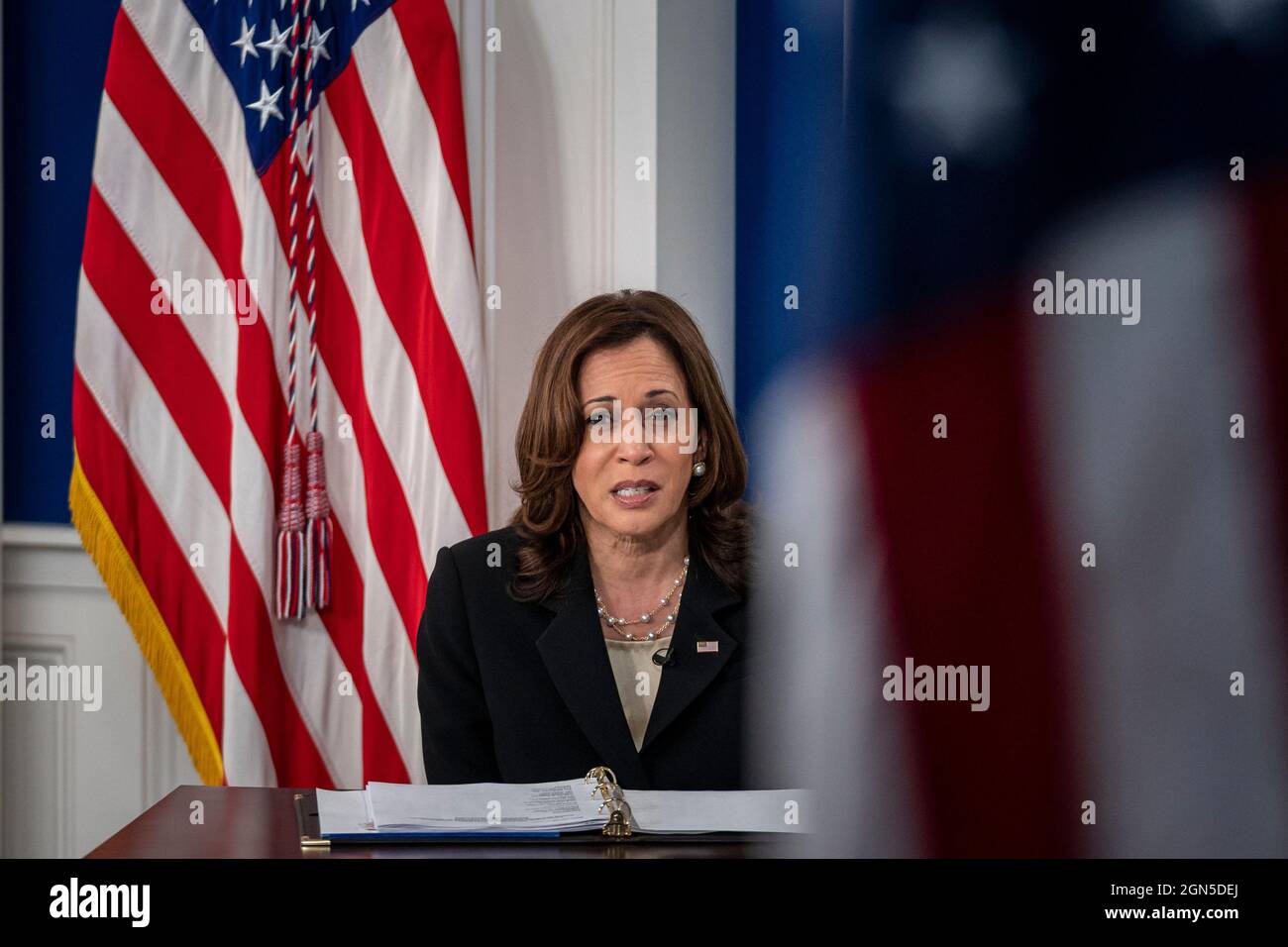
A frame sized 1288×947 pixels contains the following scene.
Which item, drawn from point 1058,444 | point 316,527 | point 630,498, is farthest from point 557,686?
point 1058,444

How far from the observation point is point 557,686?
3.64 ft

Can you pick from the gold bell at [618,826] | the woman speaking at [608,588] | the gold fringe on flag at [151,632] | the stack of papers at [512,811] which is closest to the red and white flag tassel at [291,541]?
the gold fringe on flag at [151,632]

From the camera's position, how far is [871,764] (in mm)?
283

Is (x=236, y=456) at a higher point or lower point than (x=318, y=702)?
higher

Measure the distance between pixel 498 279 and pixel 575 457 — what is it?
413 mm

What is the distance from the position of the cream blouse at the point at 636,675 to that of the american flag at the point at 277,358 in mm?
417

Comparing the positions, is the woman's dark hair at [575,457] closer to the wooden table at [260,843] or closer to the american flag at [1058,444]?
the wooden table at [260,843]

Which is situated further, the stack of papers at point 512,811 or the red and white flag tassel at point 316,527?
the red and white flag tassel at point 316,527

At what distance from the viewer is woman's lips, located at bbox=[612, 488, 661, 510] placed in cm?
111

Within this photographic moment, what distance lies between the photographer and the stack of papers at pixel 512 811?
70 centimetres

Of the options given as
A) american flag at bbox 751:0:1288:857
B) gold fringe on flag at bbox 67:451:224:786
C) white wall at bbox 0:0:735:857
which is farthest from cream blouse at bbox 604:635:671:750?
american flag at bbox 751:0:1288:857

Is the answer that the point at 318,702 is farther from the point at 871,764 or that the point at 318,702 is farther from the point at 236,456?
the point at 871,764

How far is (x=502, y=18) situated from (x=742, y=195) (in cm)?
111
